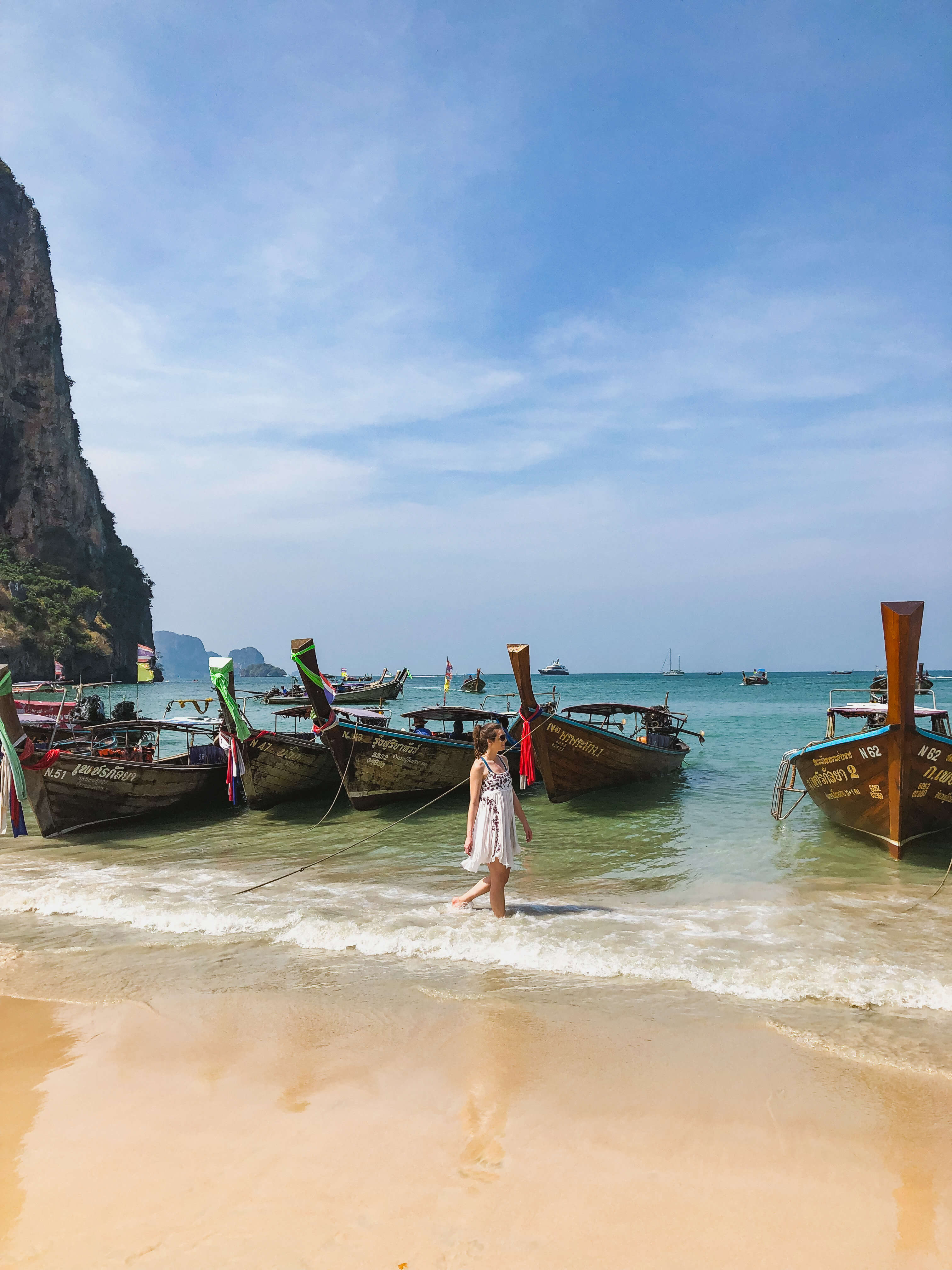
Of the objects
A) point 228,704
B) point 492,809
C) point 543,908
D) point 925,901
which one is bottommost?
point 925,901

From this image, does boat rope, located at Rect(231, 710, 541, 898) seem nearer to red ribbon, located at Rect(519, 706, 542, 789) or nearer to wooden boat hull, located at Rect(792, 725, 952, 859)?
red ribbon, located at Rect(519, 706, 542, 789)

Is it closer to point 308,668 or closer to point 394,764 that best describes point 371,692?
point 394,764

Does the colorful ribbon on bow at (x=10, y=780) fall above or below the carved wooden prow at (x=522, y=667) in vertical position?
below

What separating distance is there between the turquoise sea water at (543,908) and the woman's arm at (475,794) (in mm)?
759

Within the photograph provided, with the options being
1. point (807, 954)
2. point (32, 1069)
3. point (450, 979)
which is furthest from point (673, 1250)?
point (807, 954)

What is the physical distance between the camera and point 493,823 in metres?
6.50

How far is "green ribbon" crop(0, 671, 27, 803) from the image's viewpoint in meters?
9.92

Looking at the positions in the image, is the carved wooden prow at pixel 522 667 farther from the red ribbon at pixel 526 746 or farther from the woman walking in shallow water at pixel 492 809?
the woman walking in shallow water at pixel 492 809

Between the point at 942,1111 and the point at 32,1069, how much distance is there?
15.7ft

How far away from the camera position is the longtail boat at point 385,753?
12.2 m

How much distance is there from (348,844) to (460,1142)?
27.5ft

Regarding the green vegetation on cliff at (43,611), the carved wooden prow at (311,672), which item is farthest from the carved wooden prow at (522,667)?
the green vegetation on cliff at (43,611)

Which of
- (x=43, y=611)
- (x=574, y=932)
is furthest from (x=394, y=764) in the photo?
(x=43, y=611)

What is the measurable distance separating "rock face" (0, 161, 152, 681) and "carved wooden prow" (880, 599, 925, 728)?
7256 centimetres
